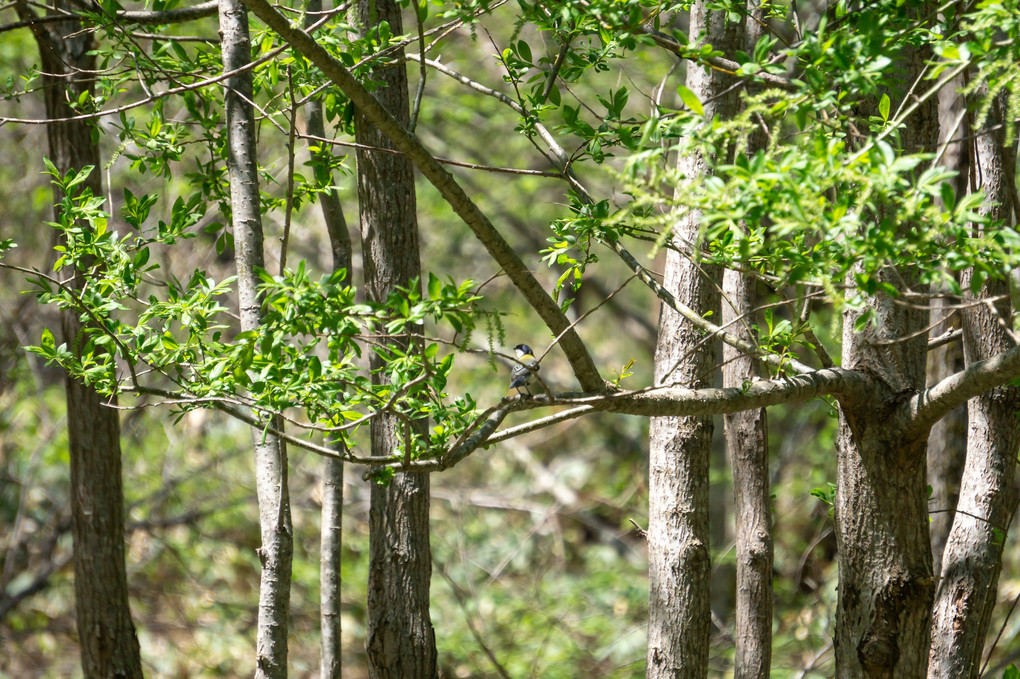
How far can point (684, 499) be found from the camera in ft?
10.6

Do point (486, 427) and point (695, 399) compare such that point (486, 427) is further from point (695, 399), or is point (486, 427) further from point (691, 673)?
point (691, 673)

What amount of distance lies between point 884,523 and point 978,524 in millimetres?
873

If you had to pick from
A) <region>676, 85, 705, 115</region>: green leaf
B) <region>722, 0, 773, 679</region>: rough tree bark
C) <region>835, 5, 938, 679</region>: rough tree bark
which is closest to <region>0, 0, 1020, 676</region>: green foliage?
<region>676, 85, 705, 115</region>: green leaf

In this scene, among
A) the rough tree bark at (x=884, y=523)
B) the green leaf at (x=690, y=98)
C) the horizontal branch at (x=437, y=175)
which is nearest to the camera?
the green leaf at (x=690, y=98)

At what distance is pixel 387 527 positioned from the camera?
126 inches

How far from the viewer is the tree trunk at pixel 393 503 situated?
125 inches

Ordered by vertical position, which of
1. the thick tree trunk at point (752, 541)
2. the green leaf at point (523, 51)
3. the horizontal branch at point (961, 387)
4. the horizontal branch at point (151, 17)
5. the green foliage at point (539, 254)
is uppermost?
the horizontal branch at point (151, 17)

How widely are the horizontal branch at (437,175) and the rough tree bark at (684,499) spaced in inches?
45.7

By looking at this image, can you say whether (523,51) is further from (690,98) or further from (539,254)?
(690,98)

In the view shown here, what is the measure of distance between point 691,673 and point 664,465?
0.75 m

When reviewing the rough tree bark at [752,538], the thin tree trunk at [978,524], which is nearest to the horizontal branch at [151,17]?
the rough tree bark at [752,538]

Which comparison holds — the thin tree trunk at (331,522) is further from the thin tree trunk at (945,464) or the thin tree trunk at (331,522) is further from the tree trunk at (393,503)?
the thin tree trunk at (945,464)

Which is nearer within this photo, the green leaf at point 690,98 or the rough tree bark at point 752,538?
the green leaf at point 690,98

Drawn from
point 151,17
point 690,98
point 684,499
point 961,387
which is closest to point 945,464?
point 684,499
